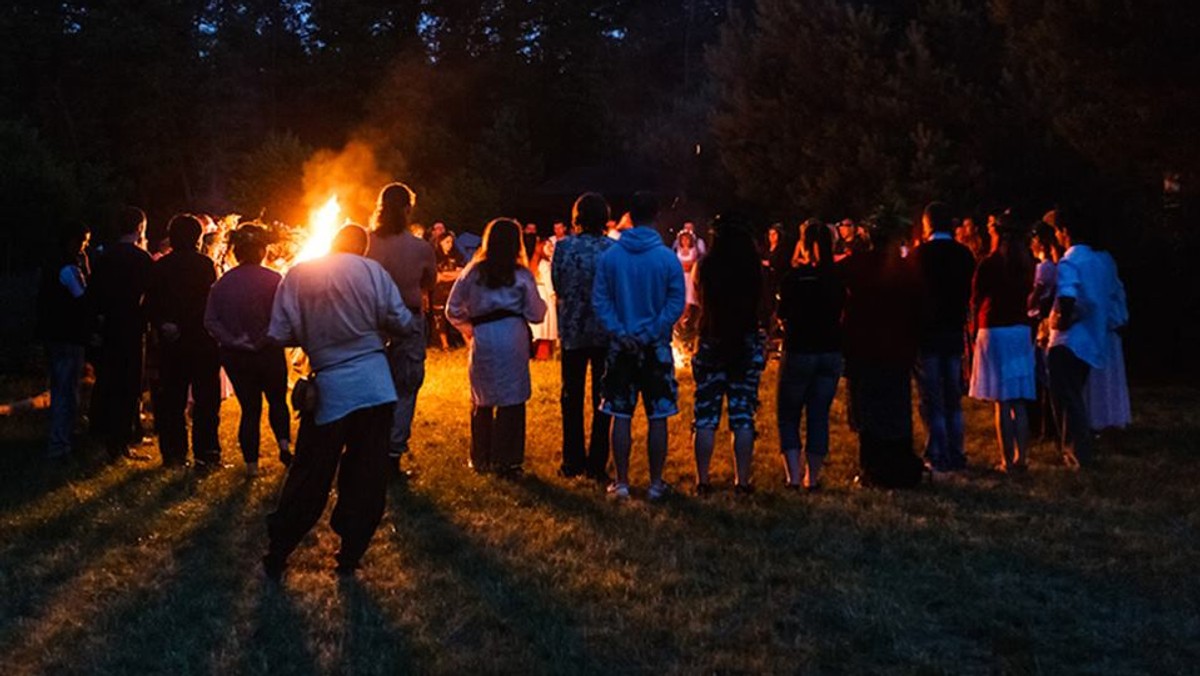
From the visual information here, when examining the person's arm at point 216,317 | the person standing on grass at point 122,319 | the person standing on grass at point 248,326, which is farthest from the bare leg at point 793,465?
the person standing on grass at point 122,319

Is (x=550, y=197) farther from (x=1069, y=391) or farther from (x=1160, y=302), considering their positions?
(x=1069, y=391)

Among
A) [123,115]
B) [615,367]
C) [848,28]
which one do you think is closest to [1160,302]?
[848,28]

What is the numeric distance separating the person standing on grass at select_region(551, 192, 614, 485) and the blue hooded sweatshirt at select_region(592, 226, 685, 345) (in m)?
0.59

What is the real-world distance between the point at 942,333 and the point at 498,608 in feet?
14.2

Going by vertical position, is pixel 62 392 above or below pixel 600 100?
below

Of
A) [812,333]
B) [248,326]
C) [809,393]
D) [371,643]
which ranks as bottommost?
[371,643]

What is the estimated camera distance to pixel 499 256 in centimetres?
859

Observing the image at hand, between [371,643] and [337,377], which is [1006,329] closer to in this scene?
[337,377]

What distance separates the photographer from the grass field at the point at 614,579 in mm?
5285

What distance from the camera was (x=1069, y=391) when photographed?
30.3 ft

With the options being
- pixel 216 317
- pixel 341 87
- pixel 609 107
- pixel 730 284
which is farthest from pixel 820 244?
pixel 341 87

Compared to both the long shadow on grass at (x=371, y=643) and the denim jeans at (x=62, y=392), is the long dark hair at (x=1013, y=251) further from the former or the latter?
the denim jeans at (x=62, y=392)

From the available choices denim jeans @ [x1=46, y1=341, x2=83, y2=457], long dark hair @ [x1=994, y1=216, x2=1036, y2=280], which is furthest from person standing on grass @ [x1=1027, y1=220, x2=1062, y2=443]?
denim jeans @ [x1=46, y1=341, x2=83, y2=457]

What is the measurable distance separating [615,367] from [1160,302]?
10.1 m
